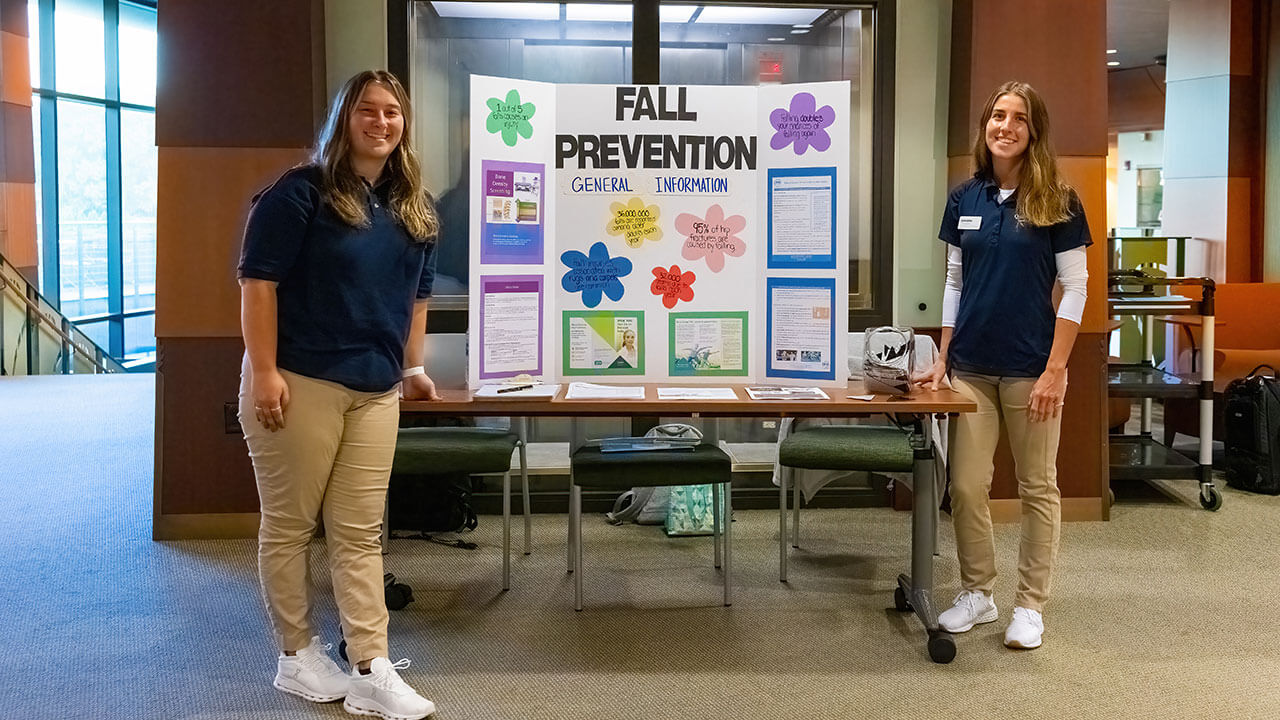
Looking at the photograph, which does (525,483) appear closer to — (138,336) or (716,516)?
(716,516)

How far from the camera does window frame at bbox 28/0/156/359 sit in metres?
10.6

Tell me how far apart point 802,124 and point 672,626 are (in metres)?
1.67

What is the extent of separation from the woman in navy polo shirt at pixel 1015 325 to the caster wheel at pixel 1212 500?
216 cm

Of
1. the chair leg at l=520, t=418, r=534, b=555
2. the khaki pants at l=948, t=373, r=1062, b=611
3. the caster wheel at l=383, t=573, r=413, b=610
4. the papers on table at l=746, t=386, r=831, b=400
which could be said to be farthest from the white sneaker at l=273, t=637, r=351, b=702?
the khaki pants at l=948, t=373, r=1062, b=611

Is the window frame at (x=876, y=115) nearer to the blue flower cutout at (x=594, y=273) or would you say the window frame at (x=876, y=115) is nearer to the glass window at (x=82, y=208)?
the blue flower cutout at (x=594, y=273)

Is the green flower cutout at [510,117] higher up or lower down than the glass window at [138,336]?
higher up

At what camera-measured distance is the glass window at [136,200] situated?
11.8m

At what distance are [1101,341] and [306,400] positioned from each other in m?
3.49

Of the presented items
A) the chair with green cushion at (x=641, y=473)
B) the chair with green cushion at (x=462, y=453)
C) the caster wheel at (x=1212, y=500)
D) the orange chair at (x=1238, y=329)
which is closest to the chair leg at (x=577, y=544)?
the chair with green cushion at (x=641, y=473)

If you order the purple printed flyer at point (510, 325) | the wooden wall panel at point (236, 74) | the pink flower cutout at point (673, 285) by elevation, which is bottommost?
the purple printed flyer at point (510, 325)

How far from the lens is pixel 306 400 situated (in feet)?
9.16

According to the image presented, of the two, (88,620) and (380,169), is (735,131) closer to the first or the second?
(380,169)

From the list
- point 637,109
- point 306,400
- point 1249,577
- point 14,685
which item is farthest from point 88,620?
point 1249,577

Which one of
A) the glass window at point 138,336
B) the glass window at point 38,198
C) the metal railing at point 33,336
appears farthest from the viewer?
the glass window at point 138,336
